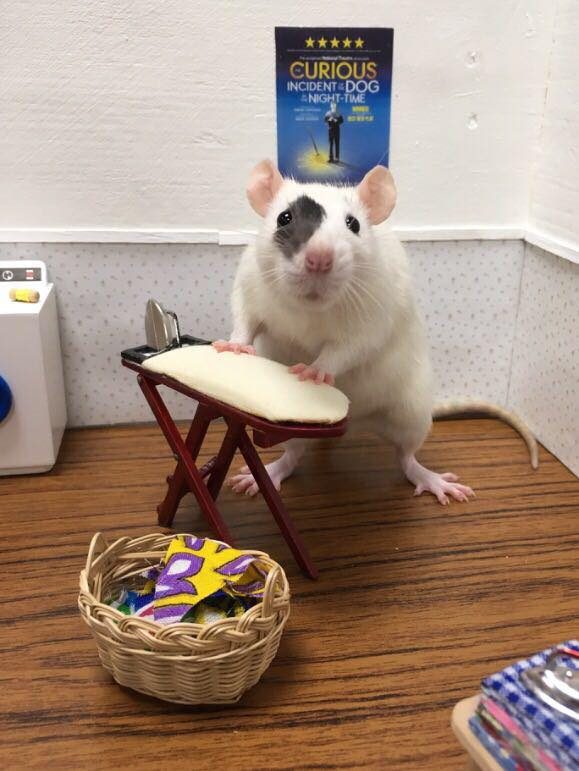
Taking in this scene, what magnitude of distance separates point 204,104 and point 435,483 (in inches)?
37.7

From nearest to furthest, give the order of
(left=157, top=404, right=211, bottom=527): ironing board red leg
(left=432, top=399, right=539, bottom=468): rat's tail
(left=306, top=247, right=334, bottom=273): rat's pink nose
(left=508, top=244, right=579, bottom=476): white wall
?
(left=306, top=247, right=334, bottom=273): rat's pink nose < (left=157, top=404, right=211, bottom=527): ironing board red leg < (left=508, top=244, right=579, bottom=476): white wall < (left=432, top=399, right=539, bottom=468): rat's tail

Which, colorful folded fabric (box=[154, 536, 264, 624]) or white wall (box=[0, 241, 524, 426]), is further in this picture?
white wall (box=[0, 241, 524, 426])

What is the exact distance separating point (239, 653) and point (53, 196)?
1.11m

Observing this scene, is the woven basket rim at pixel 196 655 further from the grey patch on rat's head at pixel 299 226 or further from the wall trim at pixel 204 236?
the wall trim at pixel 204 236

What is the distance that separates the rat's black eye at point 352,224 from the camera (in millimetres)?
1062

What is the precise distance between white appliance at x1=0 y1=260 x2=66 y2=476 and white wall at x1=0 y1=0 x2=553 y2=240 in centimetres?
13

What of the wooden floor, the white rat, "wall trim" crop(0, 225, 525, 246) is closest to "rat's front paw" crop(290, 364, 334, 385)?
the white rat

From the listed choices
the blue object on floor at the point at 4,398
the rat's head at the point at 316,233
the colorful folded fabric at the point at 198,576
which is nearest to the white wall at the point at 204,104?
the blue object on floor at the point at 4,398

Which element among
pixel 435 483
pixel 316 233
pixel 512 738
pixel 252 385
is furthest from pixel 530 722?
pixel 435 483

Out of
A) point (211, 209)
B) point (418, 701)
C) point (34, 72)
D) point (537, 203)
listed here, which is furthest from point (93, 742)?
point (537, 203)

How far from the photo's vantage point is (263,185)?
112cm

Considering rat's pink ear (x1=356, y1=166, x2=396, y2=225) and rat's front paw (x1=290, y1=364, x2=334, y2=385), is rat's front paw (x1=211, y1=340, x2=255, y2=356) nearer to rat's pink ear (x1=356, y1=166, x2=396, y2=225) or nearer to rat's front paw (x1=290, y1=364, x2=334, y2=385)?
rat's front paw (x1=290, y1=364, x2=334, y2=385)

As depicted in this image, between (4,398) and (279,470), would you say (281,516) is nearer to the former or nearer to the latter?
(279,470)

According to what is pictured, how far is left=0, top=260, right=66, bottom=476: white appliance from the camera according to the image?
1386 millimetres
